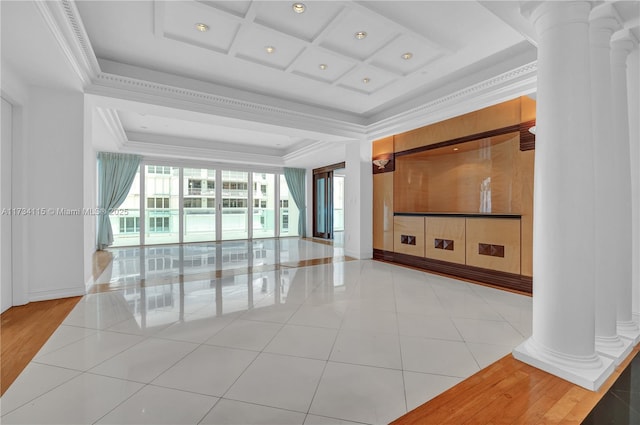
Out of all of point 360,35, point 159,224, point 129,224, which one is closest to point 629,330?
point 360,35

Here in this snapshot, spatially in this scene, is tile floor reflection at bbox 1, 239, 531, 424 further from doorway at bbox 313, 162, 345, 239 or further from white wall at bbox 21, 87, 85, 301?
doorway at bbox 313, 162, 345, 239

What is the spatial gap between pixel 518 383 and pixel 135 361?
2.55 meters

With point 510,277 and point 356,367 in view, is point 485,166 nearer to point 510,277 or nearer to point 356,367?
point 510,277

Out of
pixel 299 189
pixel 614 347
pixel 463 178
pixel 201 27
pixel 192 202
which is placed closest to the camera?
pixel 614 347

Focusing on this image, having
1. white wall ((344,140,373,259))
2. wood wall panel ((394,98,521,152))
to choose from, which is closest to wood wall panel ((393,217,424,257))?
white wall ((344,140,373,259))

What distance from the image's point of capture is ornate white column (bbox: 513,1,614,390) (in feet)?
6.03

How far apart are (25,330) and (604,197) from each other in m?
4.99

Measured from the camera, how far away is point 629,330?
7.53ft

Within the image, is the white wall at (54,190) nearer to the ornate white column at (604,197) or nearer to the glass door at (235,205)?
the ornate white column at (604,197)

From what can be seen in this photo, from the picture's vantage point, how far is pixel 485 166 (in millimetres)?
4691

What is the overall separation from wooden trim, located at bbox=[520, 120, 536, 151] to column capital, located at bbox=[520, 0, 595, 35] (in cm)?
209

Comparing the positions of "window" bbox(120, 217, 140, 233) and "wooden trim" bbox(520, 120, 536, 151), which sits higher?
"wooden trim" bbox(520, 120, 536, 151)

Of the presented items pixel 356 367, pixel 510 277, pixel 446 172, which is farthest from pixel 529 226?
pixel 356 367

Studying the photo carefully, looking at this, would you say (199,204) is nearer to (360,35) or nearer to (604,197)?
(360,35)
